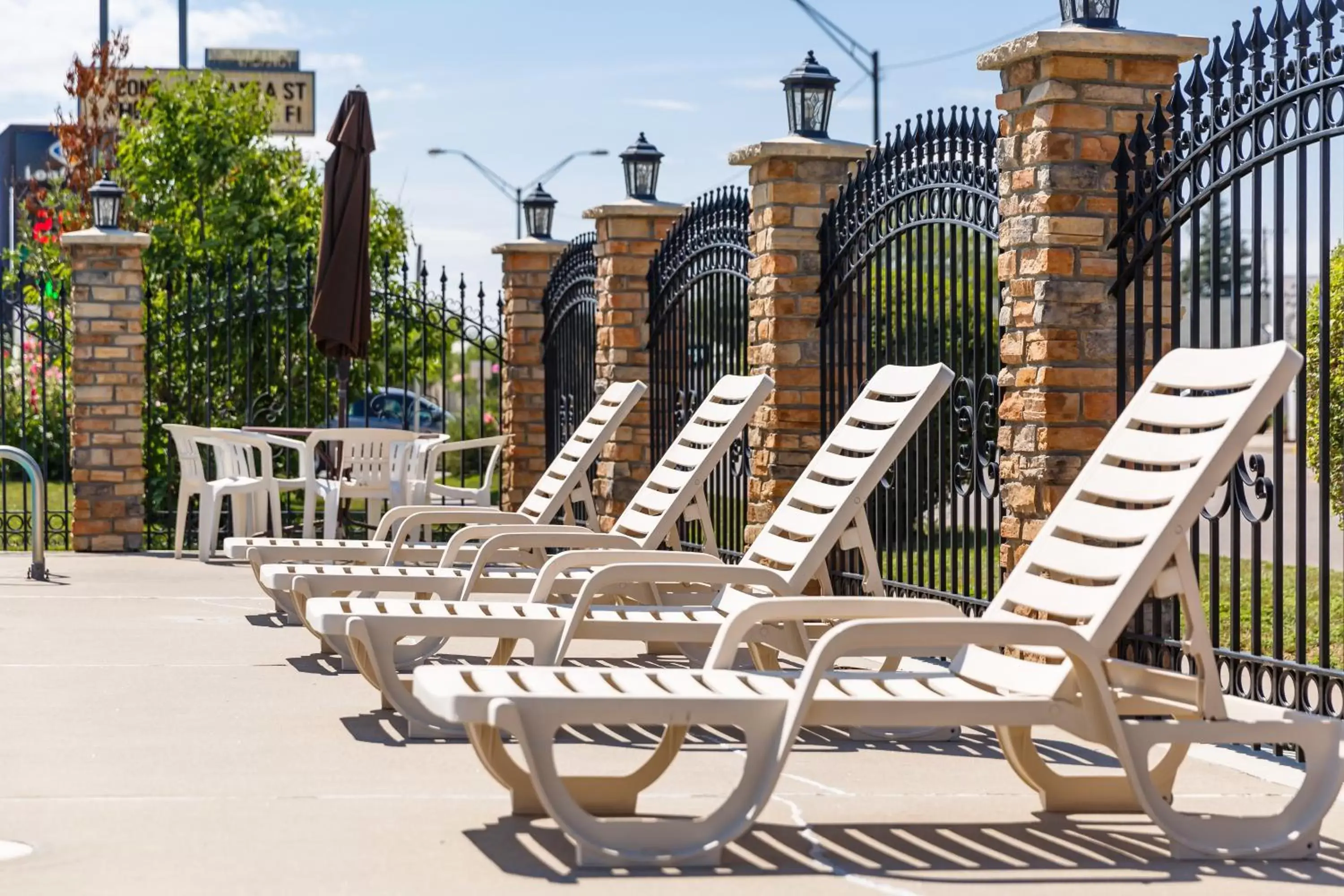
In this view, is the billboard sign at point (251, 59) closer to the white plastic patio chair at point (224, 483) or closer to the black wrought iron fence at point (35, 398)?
the black wrought iron fence at point (35, 398)

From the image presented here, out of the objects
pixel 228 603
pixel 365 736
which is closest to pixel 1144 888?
pixel 365 736

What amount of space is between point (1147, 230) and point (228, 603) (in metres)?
5.09

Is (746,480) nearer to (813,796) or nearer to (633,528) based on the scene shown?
(633,528)

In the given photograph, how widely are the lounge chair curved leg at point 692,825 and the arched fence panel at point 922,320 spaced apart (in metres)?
3.01

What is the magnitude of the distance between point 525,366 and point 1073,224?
8.29 m

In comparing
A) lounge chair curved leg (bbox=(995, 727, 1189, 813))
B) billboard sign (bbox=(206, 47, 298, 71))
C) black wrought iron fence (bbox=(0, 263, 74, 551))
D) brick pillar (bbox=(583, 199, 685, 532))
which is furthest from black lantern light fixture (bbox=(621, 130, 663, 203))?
billboard sign (bbox=(206, 47, 298, 71))

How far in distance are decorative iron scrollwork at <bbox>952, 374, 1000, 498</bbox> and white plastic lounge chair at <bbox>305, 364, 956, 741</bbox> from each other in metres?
0.43

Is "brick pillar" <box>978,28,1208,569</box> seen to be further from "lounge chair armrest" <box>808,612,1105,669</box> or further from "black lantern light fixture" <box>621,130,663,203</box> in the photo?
"black lantern light fixture" <box>621,130,663,203</box>

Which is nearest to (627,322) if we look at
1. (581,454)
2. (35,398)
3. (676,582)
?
(581,454)

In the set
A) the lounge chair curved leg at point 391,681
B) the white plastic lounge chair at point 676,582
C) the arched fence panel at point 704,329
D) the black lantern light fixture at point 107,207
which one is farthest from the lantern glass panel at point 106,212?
the lounge chair curved leg at point 391,681

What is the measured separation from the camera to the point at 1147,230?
19.9 ft

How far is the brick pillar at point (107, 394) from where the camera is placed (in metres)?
12.4

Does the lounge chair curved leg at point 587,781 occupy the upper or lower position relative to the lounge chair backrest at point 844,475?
lower

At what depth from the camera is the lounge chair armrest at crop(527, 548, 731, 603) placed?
17.5 feet
